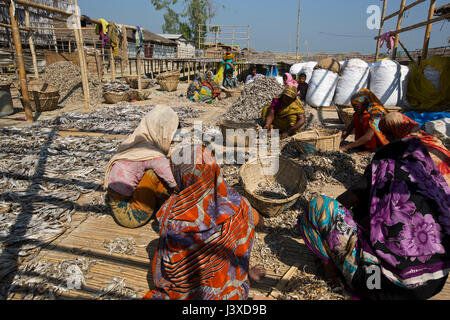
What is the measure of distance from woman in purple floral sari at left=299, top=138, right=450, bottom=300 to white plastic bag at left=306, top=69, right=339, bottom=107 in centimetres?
632

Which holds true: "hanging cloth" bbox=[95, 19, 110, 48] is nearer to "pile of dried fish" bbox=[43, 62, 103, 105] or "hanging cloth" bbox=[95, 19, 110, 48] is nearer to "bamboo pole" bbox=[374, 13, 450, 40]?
"pile of dried fish" bbox=[43, 62, 103, 105]

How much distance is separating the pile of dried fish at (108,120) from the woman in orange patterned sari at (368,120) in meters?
3.55

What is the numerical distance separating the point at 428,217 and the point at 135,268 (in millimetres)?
1935

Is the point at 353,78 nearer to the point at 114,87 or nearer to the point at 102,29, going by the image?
the point at 114,87

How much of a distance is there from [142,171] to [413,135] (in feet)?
7.62

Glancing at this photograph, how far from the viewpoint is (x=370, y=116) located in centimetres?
395

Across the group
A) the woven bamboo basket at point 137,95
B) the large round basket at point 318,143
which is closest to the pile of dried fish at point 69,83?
the woven bamboo basket at point 137,95

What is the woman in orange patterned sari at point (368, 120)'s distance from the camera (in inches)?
154

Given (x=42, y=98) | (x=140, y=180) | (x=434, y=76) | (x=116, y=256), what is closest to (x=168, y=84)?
(x=42, y=98)

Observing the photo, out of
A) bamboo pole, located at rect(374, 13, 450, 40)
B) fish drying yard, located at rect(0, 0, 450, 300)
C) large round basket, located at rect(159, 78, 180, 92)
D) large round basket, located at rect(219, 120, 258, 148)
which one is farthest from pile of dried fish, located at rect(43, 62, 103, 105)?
bamboo pole, located at rect(374, 13, 450, 40)

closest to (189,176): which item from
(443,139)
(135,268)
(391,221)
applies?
(135,268)

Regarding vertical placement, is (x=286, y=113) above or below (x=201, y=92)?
below

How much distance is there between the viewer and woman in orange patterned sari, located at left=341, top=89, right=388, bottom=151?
154 inches

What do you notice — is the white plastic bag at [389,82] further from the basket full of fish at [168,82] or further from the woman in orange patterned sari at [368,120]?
the basket full of fish at [168,82]
